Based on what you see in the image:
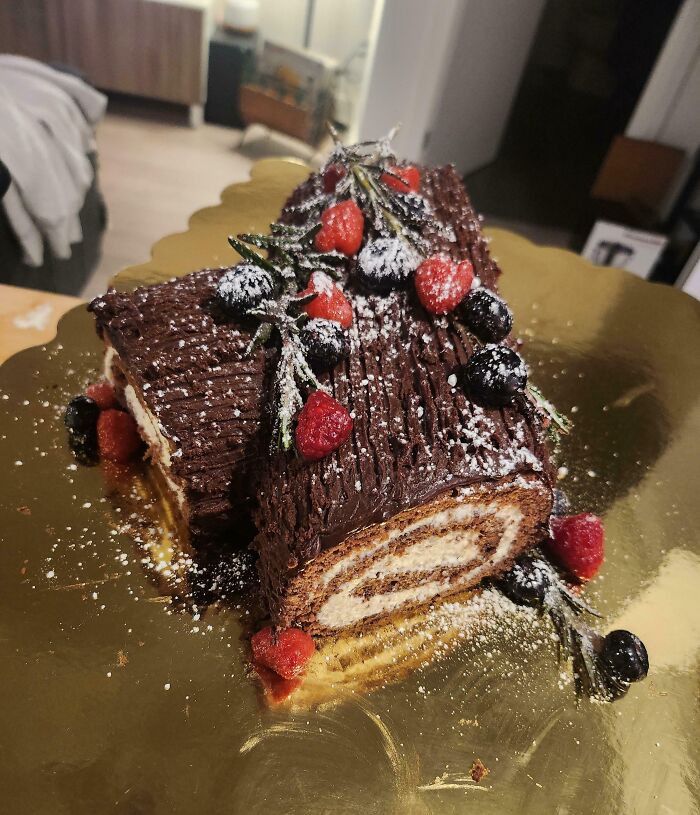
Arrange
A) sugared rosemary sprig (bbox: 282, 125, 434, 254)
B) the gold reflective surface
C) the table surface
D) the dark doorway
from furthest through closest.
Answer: the dark doorway, the table surface, sugared rosemary sprig (bbox: 282, 125, 434, 254), the gold reflective surface

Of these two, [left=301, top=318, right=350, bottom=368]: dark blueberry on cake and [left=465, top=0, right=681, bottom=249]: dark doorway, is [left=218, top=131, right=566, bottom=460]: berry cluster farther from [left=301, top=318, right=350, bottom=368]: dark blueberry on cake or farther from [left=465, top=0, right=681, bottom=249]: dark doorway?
[left=465, top=0, right=681, bottom=249]: dark doorway

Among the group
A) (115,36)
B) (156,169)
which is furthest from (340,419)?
A: (115,36)

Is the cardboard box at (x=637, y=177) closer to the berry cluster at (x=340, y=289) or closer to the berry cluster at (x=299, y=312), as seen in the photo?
the berry cluster at (x=340, y=289)

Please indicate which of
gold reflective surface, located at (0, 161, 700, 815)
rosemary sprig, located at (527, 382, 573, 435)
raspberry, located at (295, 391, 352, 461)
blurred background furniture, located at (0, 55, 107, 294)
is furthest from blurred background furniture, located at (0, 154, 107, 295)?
rosemary sprig, located at (527, 382, 573, 435)

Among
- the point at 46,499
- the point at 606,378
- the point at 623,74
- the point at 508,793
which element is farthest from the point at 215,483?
the point at 623,74

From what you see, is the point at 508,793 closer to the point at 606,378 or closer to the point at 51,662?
the point at 51,662
